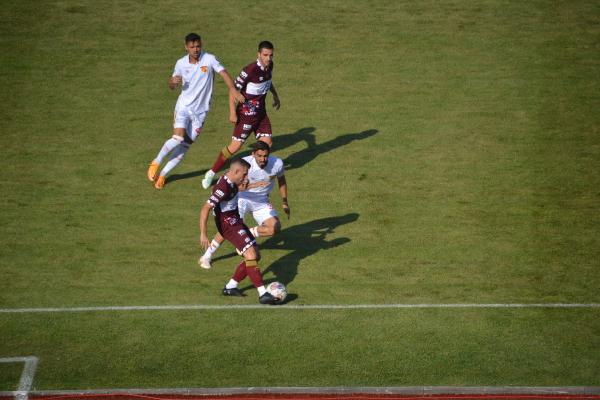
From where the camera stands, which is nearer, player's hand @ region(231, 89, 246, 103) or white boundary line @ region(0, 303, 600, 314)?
white boundary line @ region(0, 303, 600, 314)

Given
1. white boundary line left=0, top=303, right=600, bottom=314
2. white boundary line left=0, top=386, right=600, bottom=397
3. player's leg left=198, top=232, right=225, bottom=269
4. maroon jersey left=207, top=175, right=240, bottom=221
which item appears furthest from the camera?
player's leg left=198, top=232, right=225, bottom=269

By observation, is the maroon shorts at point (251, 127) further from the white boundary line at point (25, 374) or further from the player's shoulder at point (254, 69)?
the white boundary line at point (25, 374)

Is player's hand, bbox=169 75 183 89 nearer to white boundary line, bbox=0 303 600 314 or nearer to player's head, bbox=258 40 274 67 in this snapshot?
player's head, bbox=258 40 274 67

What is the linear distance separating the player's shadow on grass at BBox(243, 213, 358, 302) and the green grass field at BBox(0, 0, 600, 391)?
0.04m

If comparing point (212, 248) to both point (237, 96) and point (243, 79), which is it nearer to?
point (237, 96)

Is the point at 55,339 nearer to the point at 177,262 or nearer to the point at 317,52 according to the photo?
the point at 177,262

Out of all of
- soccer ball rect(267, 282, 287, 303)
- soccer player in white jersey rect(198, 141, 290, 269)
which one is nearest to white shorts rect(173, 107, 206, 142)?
soccer player in white jersey rect(198, 141, 290, 269)

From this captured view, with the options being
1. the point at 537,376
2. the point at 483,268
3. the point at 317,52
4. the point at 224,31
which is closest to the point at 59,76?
the point at 224,31

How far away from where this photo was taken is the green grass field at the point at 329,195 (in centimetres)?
1266

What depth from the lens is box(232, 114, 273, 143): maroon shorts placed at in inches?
688

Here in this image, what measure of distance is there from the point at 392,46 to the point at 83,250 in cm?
1159

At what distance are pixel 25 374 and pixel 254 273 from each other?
374cm

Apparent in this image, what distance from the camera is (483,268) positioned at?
49.0ft

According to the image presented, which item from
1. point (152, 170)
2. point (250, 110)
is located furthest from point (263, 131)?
point (152, 170)
